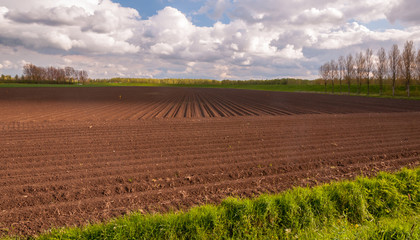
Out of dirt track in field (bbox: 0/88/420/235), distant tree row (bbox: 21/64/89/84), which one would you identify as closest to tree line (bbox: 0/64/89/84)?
distant tree row (bbox: 21/64/89/84)

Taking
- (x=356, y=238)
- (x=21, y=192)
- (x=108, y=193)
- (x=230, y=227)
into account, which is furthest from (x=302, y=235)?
(x=21, y=192)

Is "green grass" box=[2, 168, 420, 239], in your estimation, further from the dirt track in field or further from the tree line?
the tree line

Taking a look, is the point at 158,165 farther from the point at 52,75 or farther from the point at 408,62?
the point at 52,75

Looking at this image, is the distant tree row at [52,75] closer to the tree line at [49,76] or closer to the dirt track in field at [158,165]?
the tree line at [49,76]

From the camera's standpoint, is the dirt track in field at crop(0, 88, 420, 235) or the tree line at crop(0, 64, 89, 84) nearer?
the dirt track in field at crop(0, 88, 420, 235)

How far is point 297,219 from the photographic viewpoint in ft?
14.1

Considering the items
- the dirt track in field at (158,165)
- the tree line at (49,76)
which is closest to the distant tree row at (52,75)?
the tree line at (49,76)

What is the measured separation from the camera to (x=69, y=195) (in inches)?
214

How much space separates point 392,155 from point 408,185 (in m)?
3.79

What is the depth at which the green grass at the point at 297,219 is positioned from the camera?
3779 mm

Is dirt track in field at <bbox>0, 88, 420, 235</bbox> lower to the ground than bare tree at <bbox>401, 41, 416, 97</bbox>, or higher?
lower

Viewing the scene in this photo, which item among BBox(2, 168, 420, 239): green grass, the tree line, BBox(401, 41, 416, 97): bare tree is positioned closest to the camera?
BBox(2, 168, 420, 239): green grass

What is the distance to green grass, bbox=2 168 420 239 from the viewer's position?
378 cm

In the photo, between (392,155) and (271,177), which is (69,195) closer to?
(271,177)
